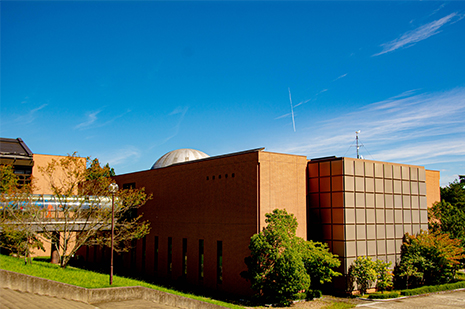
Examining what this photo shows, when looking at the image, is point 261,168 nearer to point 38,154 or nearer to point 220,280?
point 220,280

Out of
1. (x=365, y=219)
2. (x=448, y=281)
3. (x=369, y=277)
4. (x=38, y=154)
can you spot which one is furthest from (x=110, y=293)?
(x=38, y=154)

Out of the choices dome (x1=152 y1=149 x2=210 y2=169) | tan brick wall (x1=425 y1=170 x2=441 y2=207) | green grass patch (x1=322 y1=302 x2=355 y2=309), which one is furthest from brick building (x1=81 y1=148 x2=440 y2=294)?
dome (x1=152 y1=149 x2=210 y2=169)

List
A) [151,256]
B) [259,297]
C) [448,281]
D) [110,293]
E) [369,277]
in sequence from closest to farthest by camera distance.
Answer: [110,293] → [259,297] → [369,277] → [448,281] → [151,256]

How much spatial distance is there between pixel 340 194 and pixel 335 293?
7.19 m

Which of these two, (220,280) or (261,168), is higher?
(261,168)

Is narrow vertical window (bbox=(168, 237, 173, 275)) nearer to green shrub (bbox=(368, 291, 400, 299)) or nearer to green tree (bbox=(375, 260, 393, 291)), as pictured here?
green shrub (bbox=(368, 291, 400, 299))

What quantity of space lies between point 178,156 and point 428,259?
2883 cm

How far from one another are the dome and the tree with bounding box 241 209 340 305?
2192 centimetres

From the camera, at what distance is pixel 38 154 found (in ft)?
162

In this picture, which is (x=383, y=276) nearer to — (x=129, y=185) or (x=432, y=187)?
(x=432, y=187)

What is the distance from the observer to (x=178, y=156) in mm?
46719

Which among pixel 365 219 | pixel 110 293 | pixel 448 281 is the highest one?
pixel 365 219

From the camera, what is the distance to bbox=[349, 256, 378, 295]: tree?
2694 cm

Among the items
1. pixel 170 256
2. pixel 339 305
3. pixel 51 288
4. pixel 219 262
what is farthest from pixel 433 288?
pixel 51 288
